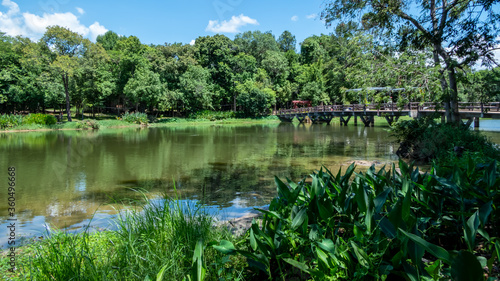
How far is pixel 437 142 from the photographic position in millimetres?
10445

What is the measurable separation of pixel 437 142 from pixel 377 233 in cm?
1012

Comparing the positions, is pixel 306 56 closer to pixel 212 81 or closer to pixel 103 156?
pixel 212 81

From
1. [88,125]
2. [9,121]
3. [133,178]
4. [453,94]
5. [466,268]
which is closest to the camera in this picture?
[466,268]

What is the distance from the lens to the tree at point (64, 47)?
33.8 metres

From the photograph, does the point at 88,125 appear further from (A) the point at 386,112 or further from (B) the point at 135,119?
(A) the point at 386,112

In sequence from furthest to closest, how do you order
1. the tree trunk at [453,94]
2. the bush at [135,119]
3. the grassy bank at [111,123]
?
the bush at [135,119] < the grassy bank at [111,123] < the tree trunk at [453,94]

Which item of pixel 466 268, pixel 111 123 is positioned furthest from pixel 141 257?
pixel 111 123

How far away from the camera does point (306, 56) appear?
57844 millimetres

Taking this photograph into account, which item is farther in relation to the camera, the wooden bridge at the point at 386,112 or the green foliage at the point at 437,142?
the wooden bridge at the point at 386,112

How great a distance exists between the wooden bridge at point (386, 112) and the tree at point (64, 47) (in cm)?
2803

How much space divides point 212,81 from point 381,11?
40.2 m

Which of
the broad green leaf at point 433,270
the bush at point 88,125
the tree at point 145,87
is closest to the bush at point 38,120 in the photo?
the bush at point 88,125

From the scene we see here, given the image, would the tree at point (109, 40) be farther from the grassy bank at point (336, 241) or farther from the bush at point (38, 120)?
the grassy bank at point (336, 241)

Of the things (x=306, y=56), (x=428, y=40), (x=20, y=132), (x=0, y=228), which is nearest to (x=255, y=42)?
(x=306, y=56)
